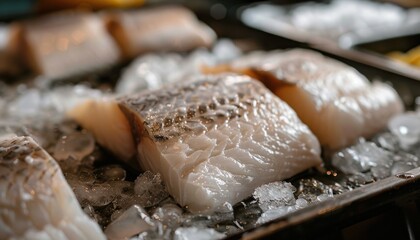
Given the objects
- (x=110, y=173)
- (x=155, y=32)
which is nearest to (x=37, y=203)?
(x=110, y=173)

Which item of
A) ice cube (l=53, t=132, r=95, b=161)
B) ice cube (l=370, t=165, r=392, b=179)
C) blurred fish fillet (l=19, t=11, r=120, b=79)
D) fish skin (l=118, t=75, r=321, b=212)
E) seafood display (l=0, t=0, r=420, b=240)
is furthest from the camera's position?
blurred fish fillet (l=19, t=11, r=120, b=79)

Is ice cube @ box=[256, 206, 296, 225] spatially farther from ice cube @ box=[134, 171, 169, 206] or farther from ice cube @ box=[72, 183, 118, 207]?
ice cube @ box=[72, 183, 118, 207]

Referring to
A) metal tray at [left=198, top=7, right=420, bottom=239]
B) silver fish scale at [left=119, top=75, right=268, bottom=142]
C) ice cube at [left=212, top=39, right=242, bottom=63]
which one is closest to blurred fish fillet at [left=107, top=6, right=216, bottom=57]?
ice cube at [left=212, top=39, right=242, bottom=63]

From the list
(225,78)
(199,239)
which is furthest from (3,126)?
(199,239)

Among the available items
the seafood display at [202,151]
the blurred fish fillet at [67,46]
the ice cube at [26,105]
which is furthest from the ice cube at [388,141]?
the blurred fish fillet at [67,46]

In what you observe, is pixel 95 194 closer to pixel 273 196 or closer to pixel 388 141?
pixel 273 196

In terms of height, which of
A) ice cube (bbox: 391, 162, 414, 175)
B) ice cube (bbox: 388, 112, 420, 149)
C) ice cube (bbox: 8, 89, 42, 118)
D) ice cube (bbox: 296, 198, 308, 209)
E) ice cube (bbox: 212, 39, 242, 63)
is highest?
ice cube (bbox: 388, 112, 420, 149)

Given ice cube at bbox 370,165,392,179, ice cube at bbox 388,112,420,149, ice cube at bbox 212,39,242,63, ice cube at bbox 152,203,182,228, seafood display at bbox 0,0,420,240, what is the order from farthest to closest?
1. ice cube at bbox 212,39,242,63
2. ice cube at bbox 388,112,420,149
3. ice cube at bbox 370,165,392,179
4. ice cube at bbox 152,203,182,228
5. seafood display at bbox 0,0,420,240
